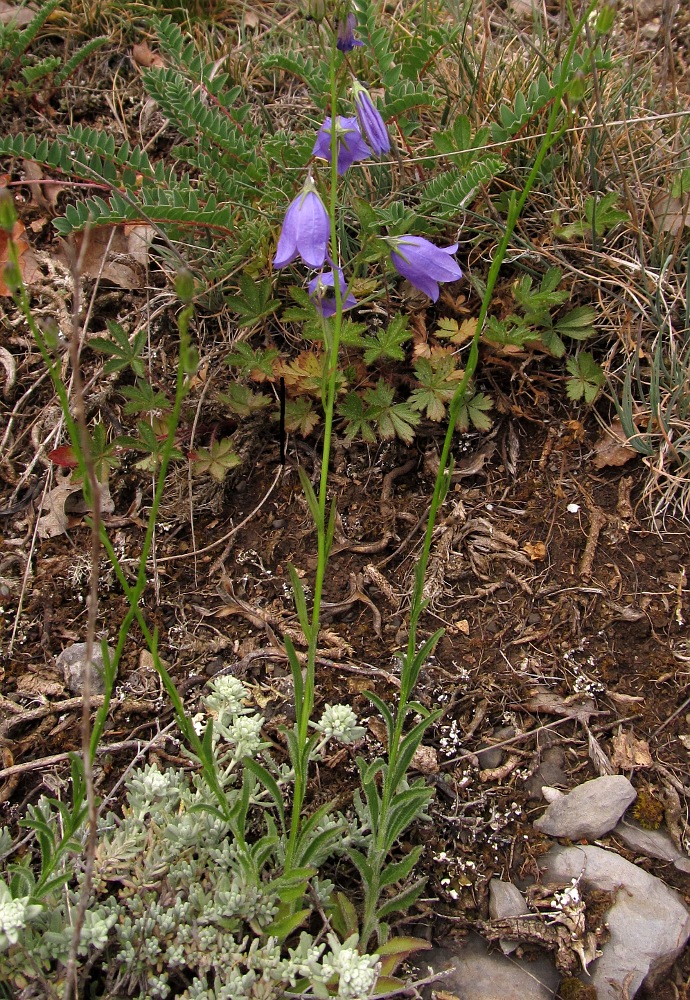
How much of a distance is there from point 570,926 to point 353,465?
134 centimetres

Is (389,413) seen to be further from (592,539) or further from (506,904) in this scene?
(506,904)

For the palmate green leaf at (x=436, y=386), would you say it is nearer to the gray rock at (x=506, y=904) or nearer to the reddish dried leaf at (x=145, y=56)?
the gray rock at (x=506, y=904)

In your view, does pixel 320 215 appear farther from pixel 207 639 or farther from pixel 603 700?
pixel 603 700

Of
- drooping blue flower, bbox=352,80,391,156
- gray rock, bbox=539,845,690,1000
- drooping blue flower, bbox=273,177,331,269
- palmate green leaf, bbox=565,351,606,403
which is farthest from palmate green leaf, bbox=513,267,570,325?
gray rock, bbox=539,845,690,1000

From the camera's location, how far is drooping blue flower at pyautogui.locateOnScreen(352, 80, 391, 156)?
1813 millimetres

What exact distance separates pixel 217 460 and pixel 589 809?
4.42 ft

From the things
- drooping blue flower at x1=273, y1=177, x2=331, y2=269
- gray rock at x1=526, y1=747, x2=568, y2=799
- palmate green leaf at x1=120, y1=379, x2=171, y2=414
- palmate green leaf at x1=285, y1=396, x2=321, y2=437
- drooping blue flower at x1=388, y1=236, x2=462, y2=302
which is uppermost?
drooping blue flower at x1=273, y1=177, x2=331, y2=269

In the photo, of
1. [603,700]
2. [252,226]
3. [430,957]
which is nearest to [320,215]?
[252,226]

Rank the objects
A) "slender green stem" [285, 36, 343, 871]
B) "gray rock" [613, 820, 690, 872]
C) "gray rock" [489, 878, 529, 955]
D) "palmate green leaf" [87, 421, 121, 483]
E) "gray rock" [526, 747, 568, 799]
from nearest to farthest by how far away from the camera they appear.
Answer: "slender green stem" [285, 36, 343, 871] < "gray rock" [489, 878, 529, 955] < "gray rock" [613, 820, 690, 872] < "gray rock" [526, 747, 568, 799] < "palmate green leaf" [87, 421, 121, 483]

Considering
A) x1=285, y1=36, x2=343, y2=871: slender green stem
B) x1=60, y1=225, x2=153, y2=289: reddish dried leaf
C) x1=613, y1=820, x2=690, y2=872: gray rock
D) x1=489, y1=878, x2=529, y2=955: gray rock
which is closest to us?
x1=285, y1=36, x2=343, y2=871: slender green stem

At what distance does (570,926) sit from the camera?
1750 millimetres

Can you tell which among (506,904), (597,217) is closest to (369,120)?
(597,217)

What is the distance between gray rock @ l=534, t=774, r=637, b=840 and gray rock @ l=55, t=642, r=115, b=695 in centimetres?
115

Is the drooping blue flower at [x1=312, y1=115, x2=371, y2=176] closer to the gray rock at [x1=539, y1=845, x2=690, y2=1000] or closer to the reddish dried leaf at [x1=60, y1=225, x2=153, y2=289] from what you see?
the reddish dried leaf at [x1=60, y1=225, x2=153, y2=289]
